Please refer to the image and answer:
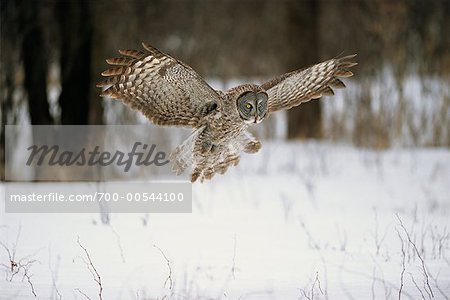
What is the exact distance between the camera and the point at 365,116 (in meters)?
11.3

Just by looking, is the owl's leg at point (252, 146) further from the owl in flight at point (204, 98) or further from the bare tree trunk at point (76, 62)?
the bare tree trunk at point (76, 62)

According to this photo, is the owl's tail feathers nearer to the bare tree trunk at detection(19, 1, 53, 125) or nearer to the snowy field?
the snowy field

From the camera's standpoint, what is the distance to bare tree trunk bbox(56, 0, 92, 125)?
8.66m

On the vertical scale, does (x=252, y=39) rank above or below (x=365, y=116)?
above

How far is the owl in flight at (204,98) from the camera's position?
5141mm

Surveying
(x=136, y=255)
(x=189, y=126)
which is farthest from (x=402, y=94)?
(x=136, y=255)

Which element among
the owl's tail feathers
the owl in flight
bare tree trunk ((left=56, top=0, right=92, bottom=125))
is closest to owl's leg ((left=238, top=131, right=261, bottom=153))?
the owl in flight

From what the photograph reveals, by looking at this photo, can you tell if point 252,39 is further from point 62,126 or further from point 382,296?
point 382,296

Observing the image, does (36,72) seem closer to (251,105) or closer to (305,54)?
(251,105)

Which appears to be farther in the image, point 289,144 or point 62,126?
point 289,144

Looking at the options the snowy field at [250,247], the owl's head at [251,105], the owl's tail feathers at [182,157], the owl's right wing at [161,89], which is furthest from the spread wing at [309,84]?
the snowy field at [250,247]

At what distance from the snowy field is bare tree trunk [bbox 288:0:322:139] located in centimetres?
430

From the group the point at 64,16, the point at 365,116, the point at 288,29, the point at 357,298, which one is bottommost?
the point at 357,298

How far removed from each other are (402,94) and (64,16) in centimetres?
533
